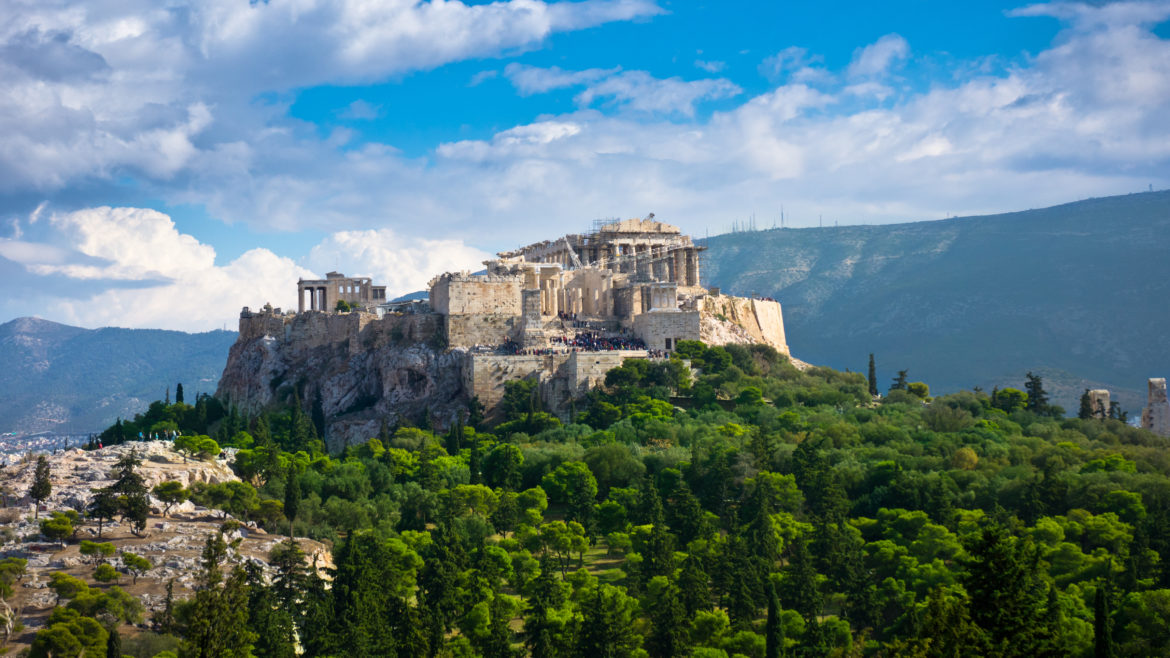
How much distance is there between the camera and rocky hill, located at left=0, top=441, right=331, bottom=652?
154 feet

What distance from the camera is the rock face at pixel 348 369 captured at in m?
83.4

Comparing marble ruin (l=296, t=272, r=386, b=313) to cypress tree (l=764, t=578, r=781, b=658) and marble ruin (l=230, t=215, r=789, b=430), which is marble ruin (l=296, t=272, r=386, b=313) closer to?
marble ruin (l=230, t=215, r=789, b=430)

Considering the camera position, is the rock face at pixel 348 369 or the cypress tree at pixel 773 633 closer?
the cypress tree at pixel 773 633

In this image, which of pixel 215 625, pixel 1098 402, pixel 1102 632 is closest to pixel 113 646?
pixel 215 625

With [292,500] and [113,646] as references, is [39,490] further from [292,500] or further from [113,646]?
[113,646]

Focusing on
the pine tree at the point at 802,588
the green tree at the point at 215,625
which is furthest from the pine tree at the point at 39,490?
the pine tree at the point at 802,588

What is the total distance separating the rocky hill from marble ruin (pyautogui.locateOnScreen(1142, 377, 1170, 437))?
57.1m

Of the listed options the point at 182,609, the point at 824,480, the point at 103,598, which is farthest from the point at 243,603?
the point at 824,480

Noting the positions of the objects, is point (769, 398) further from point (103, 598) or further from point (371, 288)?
point (103, 598)

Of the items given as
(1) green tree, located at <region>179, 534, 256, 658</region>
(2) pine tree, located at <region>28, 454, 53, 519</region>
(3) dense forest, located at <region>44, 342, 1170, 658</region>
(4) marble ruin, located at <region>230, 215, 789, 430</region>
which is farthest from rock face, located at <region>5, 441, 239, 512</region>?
(1) green tree, located at <region>179, 534, 256, 658</region>

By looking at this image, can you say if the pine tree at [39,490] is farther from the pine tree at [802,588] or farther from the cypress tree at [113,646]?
the pine tree at [802,588]

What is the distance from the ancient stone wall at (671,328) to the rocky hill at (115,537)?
106ft

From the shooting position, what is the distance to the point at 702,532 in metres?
55.4

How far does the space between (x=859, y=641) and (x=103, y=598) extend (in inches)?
1161
